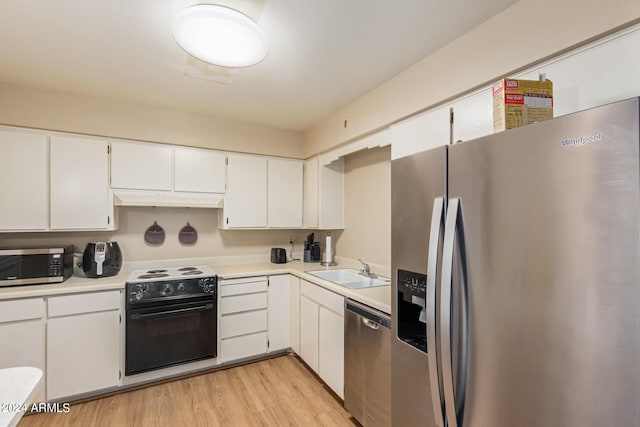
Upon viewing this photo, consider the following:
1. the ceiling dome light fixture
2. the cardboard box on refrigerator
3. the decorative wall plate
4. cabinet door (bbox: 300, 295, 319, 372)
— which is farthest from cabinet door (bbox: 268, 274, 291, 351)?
the cardboard box on refrigerator

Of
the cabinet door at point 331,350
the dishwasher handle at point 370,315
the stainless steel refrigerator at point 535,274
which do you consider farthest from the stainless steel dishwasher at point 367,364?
the stainless steel refrigerator at point 535,274

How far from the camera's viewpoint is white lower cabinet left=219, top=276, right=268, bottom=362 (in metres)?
2.76

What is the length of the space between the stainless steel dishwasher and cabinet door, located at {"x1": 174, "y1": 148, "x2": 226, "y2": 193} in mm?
1867

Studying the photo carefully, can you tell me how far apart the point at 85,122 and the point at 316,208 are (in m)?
2.25

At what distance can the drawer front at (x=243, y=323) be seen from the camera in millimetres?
2762

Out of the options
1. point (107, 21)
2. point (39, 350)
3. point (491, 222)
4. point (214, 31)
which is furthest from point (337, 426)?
point (107, 21)

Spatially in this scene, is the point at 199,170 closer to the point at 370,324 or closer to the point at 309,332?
the point at 309,332

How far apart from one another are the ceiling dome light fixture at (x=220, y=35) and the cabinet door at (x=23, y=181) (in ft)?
5.87

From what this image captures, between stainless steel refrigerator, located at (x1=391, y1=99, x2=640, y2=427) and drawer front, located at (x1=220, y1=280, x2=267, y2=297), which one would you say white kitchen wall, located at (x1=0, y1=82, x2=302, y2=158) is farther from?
stainless steel refrigerator, located at (x1=391, y1=99, x2=640, y2=427)

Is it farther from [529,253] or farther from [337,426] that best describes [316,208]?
[529,253]

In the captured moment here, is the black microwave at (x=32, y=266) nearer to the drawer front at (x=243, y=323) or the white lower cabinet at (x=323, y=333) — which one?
the drawer front at (x=243, y=323)

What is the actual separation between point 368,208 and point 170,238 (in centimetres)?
208

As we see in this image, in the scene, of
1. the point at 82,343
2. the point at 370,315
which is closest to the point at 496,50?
the point at 370,315

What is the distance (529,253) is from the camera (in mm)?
868
